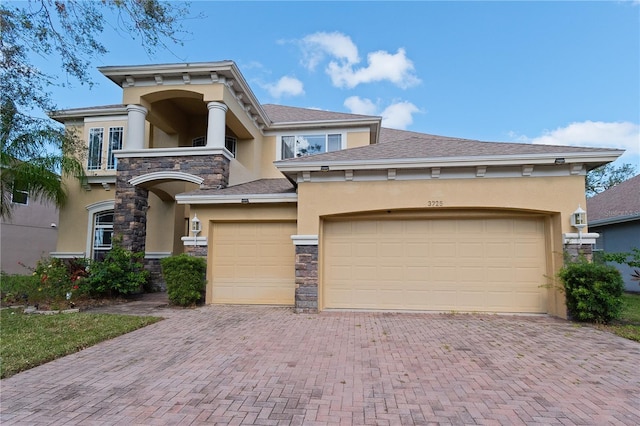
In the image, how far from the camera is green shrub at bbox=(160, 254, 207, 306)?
8.46 m

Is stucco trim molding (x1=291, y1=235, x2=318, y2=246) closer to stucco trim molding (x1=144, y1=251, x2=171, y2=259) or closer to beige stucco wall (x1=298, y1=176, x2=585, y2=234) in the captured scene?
beige stucco wall (x1=298, y1=176, x2=585, y2=234)

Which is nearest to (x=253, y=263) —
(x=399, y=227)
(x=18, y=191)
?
(x=399, y=227)

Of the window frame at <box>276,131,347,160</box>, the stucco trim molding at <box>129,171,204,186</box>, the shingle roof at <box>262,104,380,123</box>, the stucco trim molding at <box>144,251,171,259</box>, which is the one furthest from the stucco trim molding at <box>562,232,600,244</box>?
the stucco trim molding at <box>144,251,171,259</box>

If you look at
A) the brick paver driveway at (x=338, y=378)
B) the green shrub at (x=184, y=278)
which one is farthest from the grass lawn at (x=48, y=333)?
the green shrub at (x=184, y=278)

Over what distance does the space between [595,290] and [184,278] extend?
29.0ft

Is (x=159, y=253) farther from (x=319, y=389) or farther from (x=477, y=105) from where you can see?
(x=477, y=105)

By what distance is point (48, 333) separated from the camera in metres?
6.04

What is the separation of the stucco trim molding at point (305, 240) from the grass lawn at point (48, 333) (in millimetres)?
3334

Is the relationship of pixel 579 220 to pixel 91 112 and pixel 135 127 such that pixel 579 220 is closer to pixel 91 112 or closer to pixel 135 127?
pixel 135 127

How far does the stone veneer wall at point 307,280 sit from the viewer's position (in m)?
7.89

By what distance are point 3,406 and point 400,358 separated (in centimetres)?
440

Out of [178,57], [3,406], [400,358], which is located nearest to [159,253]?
[178,57]

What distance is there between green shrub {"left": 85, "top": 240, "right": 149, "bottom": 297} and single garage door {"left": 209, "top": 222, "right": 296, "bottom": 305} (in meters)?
2.96

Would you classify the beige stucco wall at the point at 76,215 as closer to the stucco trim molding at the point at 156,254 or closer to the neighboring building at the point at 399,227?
the stucco trim molding at the point at 156,254
